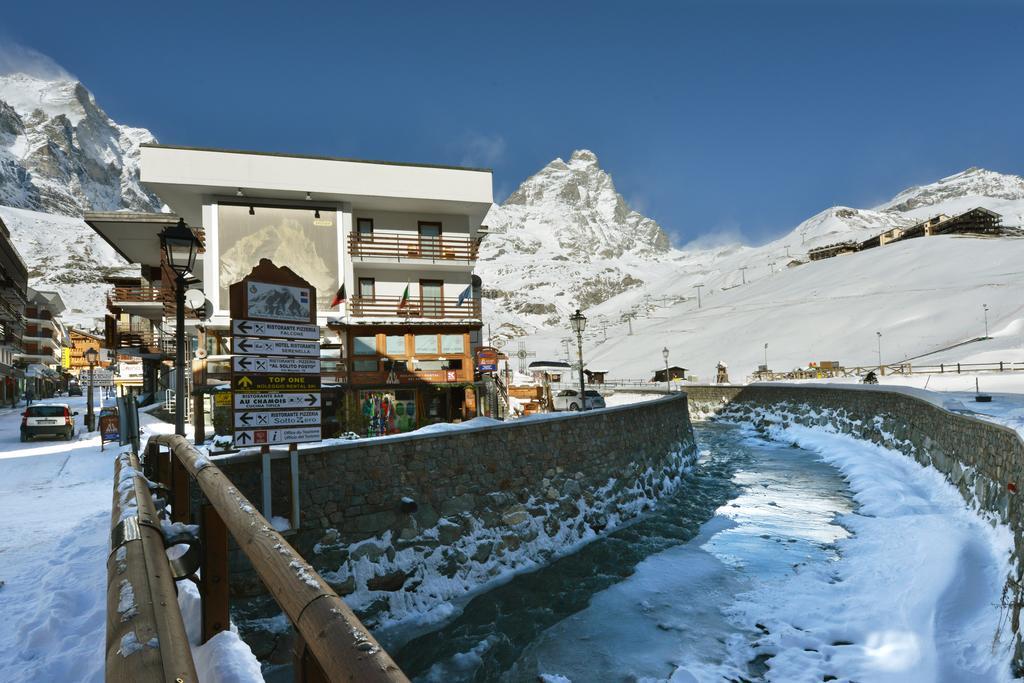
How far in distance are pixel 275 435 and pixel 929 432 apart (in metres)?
23.3

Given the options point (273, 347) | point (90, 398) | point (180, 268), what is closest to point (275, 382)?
point (273, 347)

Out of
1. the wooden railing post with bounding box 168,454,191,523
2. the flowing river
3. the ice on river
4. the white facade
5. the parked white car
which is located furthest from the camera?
the parked white car

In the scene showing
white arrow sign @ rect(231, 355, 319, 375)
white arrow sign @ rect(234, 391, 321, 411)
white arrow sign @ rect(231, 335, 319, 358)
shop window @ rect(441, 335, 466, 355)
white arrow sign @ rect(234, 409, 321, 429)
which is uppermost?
shop window @ rect(441, 335, 466, 355)

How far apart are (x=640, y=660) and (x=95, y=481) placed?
1190 centimetres

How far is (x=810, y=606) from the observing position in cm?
1070

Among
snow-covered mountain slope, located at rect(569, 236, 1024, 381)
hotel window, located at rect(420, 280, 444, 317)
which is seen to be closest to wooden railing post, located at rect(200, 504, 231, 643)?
hotel window, located at rect(420, 280, 444, 317)

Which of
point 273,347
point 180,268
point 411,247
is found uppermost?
point 411,247

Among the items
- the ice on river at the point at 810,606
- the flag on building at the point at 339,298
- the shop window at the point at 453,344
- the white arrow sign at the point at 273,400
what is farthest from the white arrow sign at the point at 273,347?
the shop window at the point at 453,344

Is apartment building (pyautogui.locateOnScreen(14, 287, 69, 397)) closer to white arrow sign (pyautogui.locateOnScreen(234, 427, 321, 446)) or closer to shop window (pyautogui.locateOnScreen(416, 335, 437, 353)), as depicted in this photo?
shop window (pyautogui.locateOnScreen(416, 335, 437, 353))

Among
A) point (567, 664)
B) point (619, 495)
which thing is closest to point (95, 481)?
point (567, 664)

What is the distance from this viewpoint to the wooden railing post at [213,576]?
370cm

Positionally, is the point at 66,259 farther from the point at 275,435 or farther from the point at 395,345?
the point at 275,435

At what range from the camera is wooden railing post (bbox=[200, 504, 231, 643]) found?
3698 mm

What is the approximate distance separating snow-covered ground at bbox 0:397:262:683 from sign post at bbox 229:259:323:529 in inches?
89.4
